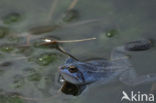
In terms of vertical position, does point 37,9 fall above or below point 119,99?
above

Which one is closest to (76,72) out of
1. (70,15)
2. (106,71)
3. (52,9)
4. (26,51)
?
(106,71)

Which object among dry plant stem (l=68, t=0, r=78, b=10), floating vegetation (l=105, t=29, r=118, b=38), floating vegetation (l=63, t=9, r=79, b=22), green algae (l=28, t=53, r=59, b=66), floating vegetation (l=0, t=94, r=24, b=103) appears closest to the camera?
floating vegetation (l=0, t=94, r=24, b=103)

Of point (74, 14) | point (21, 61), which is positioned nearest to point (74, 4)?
point (74, 14)

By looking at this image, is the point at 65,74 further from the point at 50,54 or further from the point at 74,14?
the point at 74,14

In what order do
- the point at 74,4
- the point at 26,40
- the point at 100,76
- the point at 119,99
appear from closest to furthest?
the point at 119,99 < the point at 100,76 < the point at 26,40 < the point at 74,4

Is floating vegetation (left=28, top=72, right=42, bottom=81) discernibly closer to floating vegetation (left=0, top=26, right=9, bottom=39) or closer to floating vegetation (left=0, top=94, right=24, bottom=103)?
floating vegetation (left=0, top=94, right=24, bottom=103)

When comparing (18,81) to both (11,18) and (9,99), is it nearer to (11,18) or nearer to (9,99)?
(9,99)

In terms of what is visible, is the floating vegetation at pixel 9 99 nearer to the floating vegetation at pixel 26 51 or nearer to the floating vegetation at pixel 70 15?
the floating vegetation at pixel 26 51

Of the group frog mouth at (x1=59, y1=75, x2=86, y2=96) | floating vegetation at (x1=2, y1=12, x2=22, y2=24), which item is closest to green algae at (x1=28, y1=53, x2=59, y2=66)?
frog mouth at (x1=59, y1=75, x2=86, y2=96)
